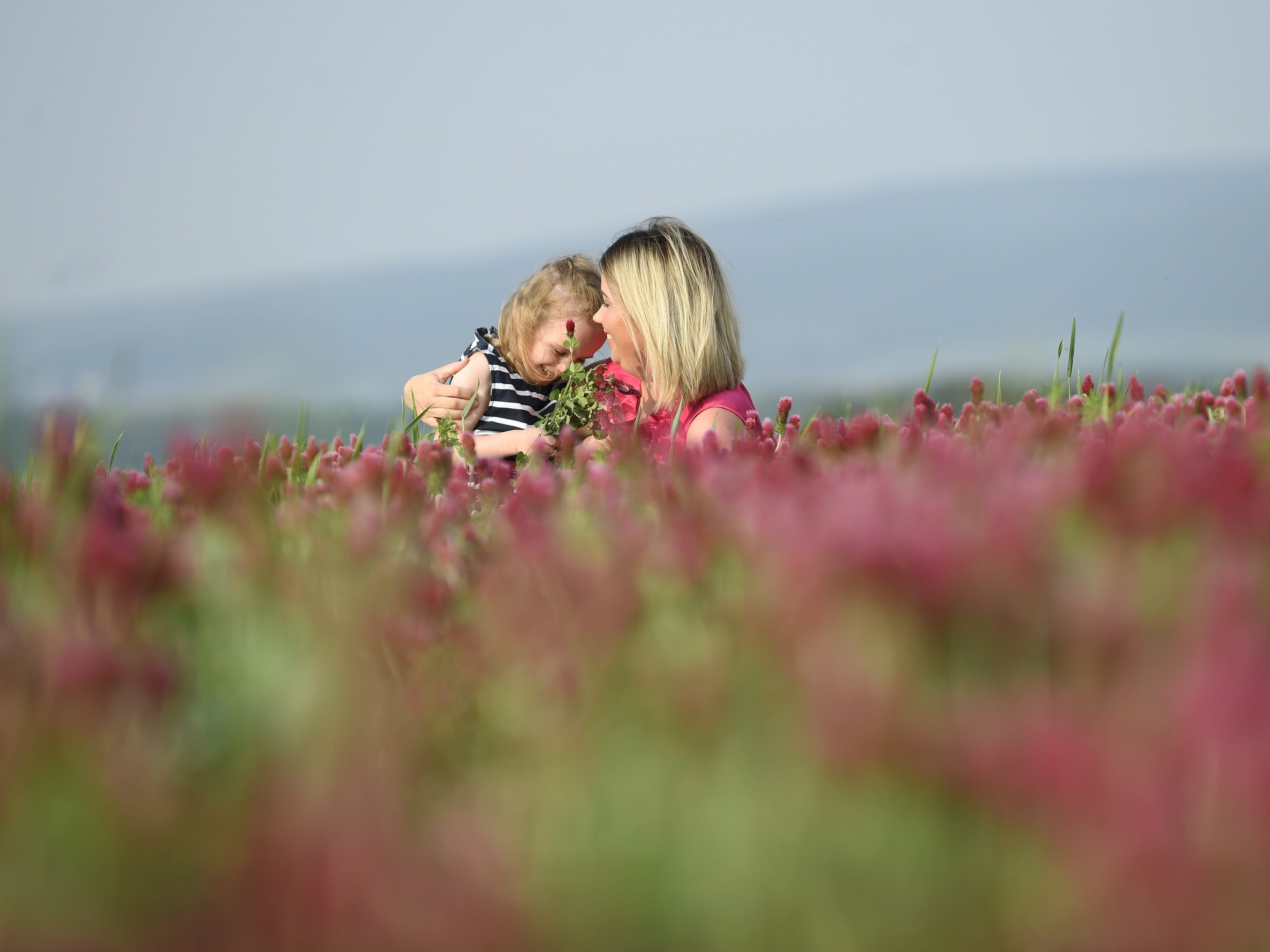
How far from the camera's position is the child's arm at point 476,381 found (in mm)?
7516

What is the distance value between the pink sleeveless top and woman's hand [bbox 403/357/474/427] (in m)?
0.94

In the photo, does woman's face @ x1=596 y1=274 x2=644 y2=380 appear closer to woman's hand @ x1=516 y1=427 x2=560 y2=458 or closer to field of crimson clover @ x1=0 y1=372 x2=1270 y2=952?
woman's hand @ x1=516 y1=427 x2=560 y2=458

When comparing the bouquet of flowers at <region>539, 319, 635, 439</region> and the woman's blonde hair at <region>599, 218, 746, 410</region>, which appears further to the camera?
the woman's blonde hair at <region>599, 218, 746, 410</region>

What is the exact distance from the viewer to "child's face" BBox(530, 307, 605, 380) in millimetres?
7316

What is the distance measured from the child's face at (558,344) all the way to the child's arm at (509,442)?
1.80 ft

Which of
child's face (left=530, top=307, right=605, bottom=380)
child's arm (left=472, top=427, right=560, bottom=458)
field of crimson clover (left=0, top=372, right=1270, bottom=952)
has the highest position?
child's face (left=530, top=307, right=605, bottom=380)

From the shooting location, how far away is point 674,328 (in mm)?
6566

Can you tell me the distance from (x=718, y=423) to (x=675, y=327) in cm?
63

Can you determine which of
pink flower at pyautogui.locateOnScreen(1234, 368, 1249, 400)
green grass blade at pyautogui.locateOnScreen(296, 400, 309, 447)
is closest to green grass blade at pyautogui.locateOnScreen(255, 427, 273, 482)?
green grass blade at pyautogui.locateOnScreen(296, 400, 309, 447)

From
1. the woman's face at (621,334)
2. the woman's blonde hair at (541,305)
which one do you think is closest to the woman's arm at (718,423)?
the woman's face at (621,334)

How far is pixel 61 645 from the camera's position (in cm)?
190

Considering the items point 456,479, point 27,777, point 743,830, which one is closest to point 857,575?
point 743,830

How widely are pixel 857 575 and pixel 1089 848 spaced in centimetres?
50

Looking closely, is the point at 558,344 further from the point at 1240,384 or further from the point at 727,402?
the point at 1240,384
